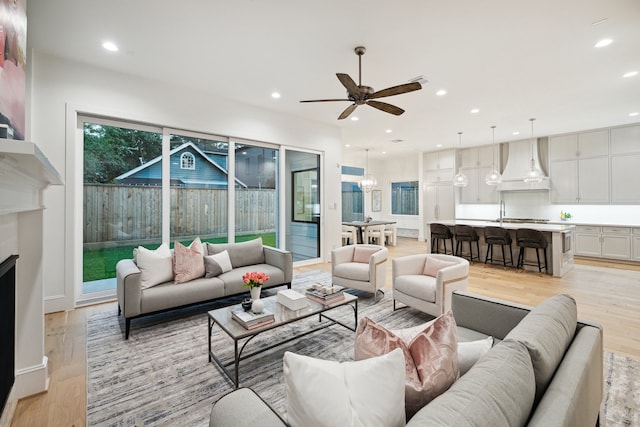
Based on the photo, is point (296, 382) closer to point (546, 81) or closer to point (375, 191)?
point (546, 81)

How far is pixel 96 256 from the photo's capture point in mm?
4008

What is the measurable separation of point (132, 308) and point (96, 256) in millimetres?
1711

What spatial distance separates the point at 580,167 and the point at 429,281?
6451 mm

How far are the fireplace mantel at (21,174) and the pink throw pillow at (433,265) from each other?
3486mm

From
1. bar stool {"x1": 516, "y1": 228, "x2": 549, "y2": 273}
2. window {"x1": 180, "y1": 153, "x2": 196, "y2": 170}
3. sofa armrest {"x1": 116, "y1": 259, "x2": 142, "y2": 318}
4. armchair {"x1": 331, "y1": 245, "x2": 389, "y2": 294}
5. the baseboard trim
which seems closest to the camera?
the baseboard trim

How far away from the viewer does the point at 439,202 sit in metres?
9.34

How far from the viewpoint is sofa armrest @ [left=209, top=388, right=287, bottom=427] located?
95cm

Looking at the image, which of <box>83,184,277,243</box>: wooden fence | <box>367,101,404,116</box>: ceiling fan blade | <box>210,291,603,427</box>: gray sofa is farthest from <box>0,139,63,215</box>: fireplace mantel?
<box>367,101,404,116</box>: ceiling fan blade

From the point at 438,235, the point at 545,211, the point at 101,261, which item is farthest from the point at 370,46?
the point at 545,211

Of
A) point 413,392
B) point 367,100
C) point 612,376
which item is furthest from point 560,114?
point 413,392

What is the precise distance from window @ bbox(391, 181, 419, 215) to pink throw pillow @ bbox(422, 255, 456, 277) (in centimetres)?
708

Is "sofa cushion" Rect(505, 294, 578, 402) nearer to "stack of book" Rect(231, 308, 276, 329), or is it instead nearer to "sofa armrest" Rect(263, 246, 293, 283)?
"stack of book" Rect(231, 308, 276, 329)

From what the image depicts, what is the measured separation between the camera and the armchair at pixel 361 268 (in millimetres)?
3885

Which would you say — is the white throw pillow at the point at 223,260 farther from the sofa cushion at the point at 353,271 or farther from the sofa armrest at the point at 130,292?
the sofa cushion at the point at 353,271
